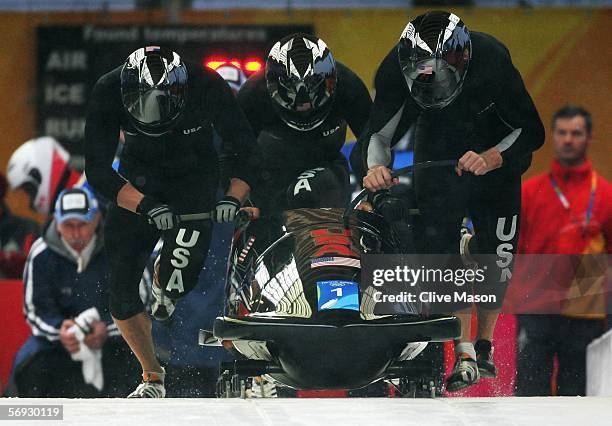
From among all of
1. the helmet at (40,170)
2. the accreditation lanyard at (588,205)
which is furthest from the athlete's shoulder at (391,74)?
the helmet at (40,170)

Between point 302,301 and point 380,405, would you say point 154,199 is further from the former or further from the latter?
point 380,405

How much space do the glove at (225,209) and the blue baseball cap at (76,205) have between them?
0.69m

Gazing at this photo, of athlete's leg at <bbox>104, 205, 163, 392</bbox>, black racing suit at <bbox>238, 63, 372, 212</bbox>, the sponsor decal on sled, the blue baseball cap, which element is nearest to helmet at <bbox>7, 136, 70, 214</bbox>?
the blue baseball cap

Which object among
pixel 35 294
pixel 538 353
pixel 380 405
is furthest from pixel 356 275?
pixel 35 294

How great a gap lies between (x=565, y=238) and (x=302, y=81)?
1.51 metres

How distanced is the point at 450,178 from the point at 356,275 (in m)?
0.69

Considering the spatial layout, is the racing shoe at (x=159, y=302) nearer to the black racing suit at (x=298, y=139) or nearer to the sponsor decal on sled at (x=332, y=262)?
the black racing suit at (x=298, y=139)

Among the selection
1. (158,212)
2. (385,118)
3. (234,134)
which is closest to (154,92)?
(234,134)

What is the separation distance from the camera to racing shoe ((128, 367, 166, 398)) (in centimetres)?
586

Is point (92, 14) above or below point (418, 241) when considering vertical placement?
above

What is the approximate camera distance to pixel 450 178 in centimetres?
552

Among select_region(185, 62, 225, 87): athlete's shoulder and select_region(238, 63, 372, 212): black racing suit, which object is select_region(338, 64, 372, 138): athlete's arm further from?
select_region(185, 62, 225, 87): athlete's shoulder

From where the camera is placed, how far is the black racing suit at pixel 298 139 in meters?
5.62

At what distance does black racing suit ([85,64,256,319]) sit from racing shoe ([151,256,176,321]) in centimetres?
3
